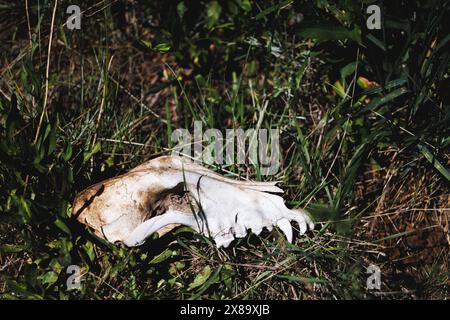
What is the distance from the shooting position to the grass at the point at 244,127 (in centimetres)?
213

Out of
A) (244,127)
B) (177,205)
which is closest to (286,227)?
(177,205)

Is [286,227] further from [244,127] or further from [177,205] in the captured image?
[244,127]

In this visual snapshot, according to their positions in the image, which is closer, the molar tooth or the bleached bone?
the bleached bone

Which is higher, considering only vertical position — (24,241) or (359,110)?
(359,110)

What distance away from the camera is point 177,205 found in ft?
7.29

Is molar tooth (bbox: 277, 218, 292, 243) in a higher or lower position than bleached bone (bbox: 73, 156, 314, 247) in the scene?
lower

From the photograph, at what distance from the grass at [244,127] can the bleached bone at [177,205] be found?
82mm

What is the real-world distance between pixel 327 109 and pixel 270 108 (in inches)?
12.0

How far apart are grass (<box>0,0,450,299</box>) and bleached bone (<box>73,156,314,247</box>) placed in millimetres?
82

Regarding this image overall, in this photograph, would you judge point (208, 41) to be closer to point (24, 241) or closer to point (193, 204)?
point (193, 204)

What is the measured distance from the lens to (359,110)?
240 centimetres

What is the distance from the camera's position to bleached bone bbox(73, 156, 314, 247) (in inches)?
81.9

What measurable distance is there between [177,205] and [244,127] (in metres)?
0.68
